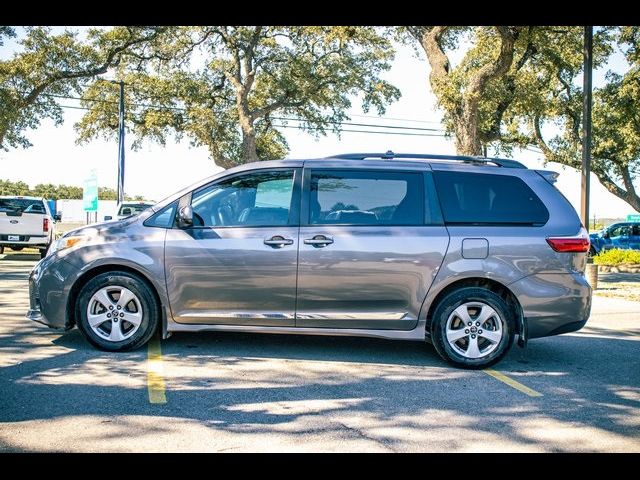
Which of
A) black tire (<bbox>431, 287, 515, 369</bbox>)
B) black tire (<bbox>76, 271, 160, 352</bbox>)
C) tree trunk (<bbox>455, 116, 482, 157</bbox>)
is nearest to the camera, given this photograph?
black tire (<bbox>431, 287, 515, 369</bbox>)

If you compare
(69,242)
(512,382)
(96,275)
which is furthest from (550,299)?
(69,242)

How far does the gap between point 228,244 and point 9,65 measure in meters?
24.6

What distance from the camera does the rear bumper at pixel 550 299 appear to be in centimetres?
650

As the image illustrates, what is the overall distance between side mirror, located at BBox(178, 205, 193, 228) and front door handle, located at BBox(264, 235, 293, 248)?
2.46ft

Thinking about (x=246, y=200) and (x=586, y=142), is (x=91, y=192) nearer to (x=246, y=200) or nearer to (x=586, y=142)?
(x=586, y=142)

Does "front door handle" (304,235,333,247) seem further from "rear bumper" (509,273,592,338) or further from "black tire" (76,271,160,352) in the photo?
"rear bumper" (509,273,592,338)

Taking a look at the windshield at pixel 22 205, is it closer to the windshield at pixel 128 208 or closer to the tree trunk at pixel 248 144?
the windshield at pixel 128 208

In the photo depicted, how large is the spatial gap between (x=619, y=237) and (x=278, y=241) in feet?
85.8

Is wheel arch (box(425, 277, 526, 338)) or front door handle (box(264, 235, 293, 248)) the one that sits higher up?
front door handle (box(264, 235, 293, 248))

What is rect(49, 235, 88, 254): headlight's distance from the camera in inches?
271

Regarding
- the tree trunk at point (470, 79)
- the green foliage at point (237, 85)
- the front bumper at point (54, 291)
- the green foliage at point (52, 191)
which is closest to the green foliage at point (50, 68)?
the green foliage at point (237, 85)

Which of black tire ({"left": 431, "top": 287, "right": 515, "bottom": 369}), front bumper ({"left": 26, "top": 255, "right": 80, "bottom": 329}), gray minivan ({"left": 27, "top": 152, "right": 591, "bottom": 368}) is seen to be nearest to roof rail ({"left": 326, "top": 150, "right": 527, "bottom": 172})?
gray minivan ({"left": 27, "top": 152, "right": 591, "bottom": 368})
